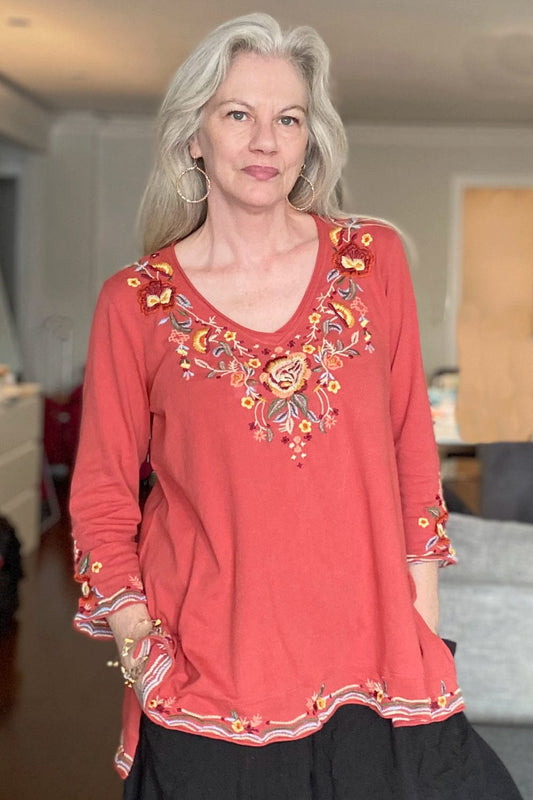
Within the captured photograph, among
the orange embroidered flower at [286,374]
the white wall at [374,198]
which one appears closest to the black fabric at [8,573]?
the orange embroidered flower at [286,374]

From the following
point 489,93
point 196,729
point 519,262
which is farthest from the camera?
point 519,262

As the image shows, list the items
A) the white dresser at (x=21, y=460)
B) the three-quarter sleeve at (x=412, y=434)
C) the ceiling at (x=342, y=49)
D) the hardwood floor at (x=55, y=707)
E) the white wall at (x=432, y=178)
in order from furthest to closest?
the white wall at (x=432, y=178)
the white dresser at (x=21, y=460)
the ceiling at (x=342, y=49)
the hardwood floor at (x=55, y=707)
the three-quarter sleeve at (x=412, y=434)

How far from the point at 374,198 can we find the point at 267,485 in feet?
26.6

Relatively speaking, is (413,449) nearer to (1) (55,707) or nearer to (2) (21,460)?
(1) (55,707)

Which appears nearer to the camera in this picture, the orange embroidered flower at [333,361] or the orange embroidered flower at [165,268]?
the orange embroidered flower at [333,361]

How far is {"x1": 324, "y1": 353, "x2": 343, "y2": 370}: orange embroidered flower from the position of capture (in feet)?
4.46

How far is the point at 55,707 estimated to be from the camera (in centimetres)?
372

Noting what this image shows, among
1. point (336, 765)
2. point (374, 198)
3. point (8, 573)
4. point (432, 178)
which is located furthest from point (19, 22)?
point (336, 765)

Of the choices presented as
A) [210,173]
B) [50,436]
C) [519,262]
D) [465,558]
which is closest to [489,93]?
[519,262]

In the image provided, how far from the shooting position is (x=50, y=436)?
822 cm

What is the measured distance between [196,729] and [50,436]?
7057 millimetres

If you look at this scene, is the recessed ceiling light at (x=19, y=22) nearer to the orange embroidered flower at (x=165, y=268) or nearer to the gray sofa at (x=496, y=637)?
the gray sofa at (x=496, y=637)

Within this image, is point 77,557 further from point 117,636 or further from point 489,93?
point 489,93

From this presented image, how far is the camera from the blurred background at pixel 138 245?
11.2ft
